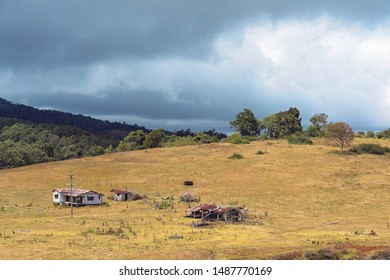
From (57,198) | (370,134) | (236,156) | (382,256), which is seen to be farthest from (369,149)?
(382,256)

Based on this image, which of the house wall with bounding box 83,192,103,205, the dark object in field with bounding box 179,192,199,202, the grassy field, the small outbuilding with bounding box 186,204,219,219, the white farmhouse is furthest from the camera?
the house wall with bounding box 83,192,103,205

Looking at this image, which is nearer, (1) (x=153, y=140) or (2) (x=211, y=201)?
(2) (x=211, y=201)

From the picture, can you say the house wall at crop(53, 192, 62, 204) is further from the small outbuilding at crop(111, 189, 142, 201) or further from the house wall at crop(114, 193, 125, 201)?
the small outbuilding at crop(111, 189, 142, 201)

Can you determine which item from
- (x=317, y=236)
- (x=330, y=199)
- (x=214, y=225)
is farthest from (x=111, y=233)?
(x=330, y=199)

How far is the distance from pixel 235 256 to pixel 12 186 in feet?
228

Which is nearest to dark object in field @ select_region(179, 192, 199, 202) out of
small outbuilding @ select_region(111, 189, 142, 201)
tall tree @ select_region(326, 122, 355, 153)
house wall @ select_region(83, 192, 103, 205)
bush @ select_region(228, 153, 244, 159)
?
small outbuilding @ select_region(111, 189, 142, 201)

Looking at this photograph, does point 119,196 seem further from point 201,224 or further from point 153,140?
point 153,140

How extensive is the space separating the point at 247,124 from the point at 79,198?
11576 centimetres

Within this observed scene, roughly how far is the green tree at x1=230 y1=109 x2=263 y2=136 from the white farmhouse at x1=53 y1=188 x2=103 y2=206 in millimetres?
113849

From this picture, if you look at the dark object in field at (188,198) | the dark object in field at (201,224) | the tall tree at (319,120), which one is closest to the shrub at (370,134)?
the tall tree at (319,120)

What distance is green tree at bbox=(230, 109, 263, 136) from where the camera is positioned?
609 ft

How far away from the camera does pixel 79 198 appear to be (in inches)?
3100

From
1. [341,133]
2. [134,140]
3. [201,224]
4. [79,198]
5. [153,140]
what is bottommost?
[201,224]
